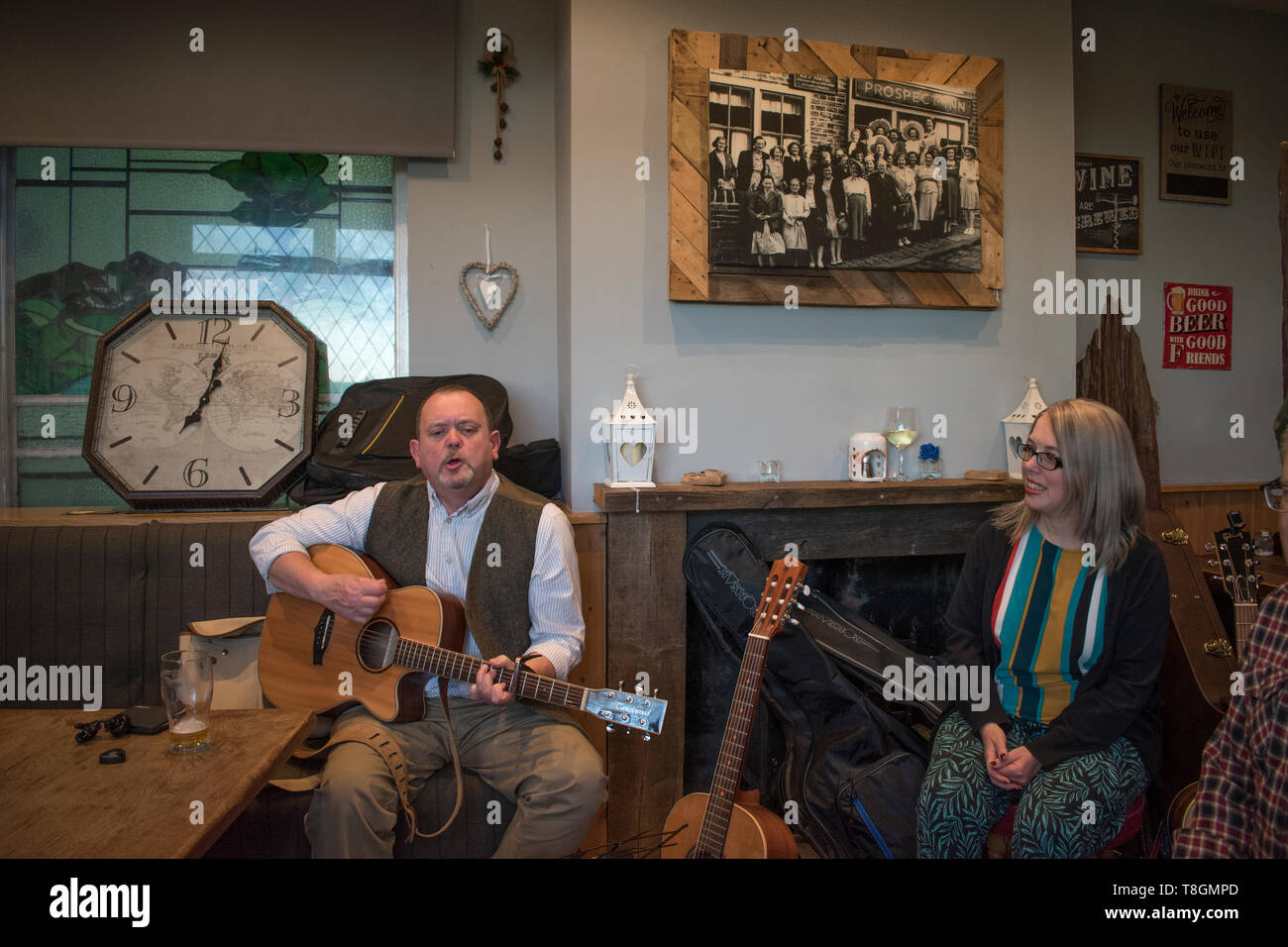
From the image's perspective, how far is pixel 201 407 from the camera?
3018 millimetres

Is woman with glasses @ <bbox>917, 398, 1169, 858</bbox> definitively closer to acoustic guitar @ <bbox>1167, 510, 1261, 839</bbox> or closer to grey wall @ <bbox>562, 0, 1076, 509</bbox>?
acoustic guitar @ <bbox>1167, 510, 1261, 839</bbox>

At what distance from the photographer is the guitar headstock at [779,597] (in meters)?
2.07

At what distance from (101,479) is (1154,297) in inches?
178

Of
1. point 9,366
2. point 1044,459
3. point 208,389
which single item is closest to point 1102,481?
point 1044,459

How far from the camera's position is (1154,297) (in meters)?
3.68

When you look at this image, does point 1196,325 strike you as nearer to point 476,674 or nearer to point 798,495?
point 798,495

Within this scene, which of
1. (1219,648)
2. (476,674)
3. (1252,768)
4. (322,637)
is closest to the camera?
(1252,768)

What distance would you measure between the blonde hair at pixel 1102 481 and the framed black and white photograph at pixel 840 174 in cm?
111

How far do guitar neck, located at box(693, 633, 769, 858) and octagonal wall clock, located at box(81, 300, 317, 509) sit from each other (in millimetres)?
1902

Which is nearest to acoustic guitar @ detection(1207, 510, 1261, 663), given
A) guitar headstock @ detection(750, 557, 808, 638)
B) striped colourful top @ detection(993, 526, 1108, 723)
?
striped colourful top @ detection(993, 526, 1108, 723)

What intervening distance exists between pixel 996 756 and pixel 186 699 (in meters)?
1.85

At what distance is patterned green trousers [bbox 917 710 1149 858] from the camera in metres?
1.86

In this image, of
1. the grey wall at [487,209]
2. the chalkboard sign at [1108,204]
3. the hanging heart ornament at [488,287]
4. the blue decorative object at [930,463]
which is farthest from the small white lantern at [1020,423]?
the hanging heart ornament at [488,287]
